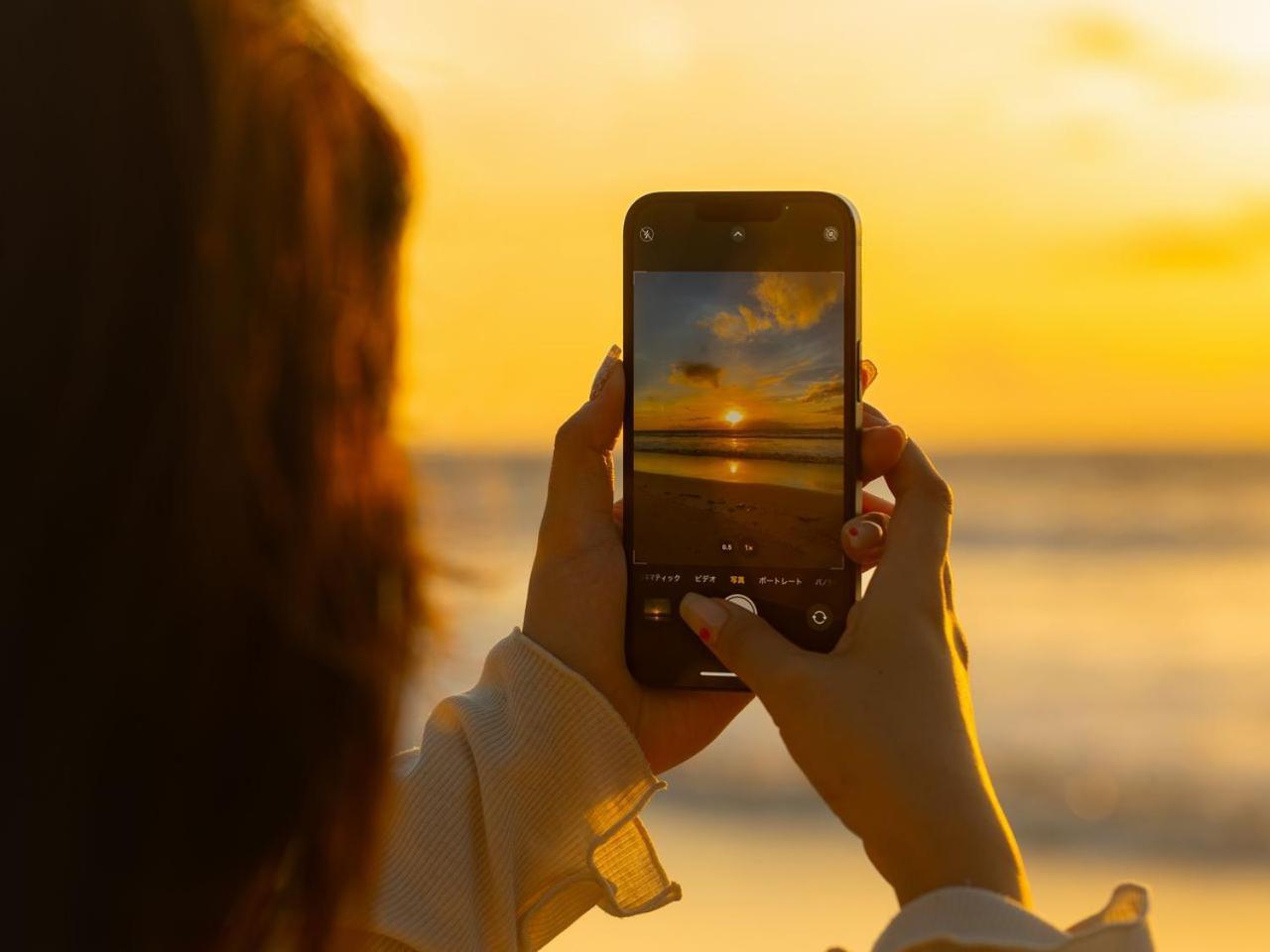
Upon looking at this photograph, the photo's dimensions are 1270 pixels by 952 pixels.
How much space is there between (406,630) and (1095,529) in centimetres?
2160

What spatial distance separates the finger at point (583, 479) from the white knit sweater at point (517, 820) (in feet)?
0.72

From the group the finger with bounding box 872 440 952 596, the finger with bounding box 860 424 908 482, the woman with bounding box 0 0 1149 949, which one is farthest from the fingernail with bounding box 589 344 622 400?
the woman with bounding box 0 0 1149 949

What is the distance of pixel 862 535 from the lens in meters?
1.95

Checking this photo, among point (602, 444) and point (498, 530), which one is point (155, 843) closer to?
point (498, 530)

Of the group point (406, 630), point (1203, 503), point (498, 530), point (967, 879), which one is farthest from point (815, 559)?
point (1203, 503)

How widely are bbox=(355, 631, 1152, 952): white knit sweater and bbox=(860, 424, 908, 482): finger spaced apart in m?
0.48

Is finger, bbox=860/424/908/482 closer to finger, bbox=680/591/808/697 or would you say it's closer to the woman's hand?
the woman's hand

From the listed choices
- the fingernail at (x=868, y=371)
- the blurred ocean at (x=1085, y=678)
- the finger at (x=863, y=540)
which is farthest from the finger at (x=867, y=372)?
the blurred ocean at (x=1085, y=678)

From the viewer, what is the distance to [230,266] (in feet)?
2.75

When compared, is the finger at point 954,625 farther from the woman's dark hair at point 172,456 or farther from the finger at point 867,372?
the woman's dark hair at point 172,456

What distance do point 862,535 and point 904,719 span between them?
0.54 m

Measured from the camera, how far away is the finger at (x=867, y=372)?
6.85ft

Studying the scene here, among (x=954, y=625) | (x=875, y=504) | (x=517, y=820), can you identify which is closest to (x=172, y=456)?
(x=517, y=820)

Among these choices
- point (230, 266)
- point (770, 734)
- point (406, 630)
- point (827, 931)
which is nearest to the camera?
point (230, 266)
